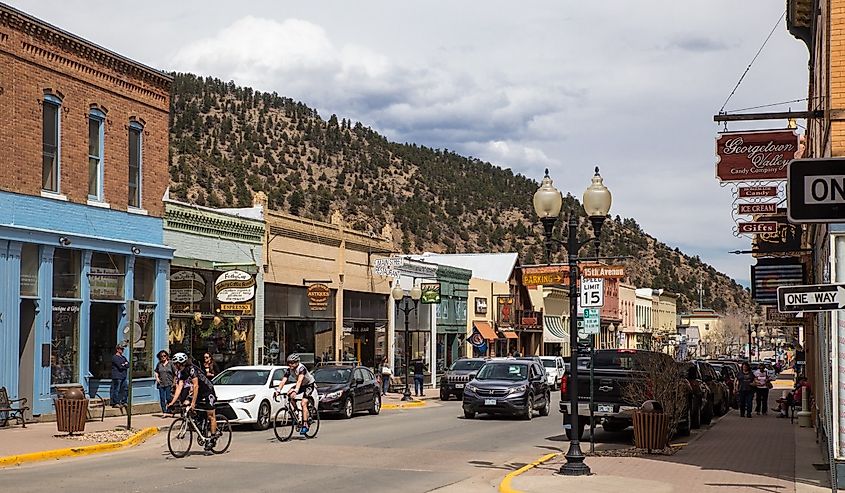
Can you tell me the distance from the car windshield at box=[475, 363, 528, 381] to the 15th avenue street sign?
2264 cm

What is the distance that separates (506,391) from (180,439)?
41.6ft

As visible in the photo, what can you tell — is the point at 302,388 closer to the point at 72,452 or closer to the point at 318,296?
the point at 72,452

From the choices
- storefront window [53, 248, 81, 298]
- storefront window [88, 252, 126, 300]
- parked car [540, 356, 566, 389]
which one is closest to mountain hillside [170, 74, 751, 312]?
parked car [540, 356, 566, 389]

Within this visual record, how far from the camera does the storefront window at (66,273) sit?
26.9m

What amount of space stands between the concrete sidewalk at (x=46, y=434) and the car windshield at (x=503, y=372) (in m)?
9.30

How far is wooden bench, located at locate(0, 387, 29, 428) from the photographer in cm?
2354

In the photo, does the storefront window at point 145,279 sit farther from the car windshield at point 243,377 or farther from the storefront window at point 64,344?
the car windshield at point 243,377

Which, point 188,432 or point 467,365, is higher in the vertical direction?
point 467,365

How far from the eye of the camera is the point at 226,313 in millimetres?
35094

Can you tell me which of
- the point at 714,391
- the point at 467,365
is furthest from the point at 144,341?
the point at 714,391

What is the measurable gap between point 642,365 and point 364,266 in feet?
88.7

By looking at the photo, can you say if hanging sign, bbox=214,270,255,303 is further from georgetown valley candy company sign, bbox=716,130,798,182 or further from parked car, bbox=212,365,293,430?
georgetown valley candy company sign, bbox=716,130,798,182

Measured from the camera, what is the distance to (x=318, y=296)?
1585 inches

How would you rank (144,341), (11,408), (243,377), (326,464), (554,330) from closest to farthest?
(326,464) < (11,408) < (243,377) < (144,341) < (554,330)
